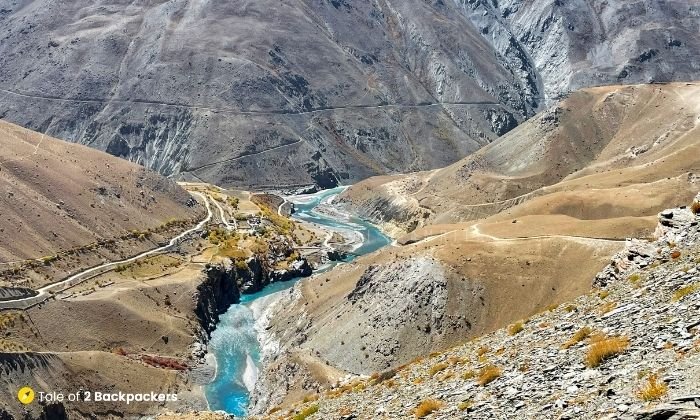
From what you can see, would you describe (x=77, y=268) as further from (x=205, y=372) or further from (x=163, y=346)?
(x=205, y=372)

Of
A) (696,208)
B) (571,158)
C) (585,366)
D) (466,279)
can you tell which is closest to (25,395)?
(466,279)

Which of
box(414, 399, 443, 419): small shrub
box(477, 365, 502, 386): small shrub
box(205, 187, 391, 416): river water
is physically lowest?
box(205, 187, 391, 416): river water

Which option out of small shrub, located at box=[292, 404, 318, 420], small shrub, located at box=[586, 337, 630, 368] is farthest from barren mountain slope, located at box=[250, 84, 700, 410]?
small shrub, located at box=[586, 337, 630, 368]

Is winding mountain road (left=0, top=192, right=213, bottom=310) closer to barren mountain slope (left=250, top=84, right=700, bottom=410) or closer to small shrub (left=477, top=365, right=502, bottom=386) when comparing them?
barren mountain slope (left=250, top=84, right=700, bottom=410)

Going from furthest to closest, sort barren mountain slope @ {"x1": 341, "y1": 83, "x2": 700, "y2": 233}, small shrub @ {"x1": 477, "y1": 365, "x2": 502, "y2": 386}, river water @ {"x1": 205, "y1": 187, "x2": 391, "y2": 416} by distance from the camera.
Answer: barren mountain slope @ {"x1": 341, "y1": 83, "x2": 700, "y2": 233}, river water @ {"x1": 205, "y1": 187, "x2": 391, "y2": 416}, small shrub @ {"x1": 477, "y1": 365, "x2": 502, "y2": 386}

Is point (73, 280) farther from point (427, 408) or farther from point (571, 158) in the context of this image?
point (571, 158)

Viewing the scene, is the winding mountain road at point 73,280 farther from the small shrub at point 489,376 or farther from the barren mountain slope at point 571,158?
the small shrub at point 489,376
